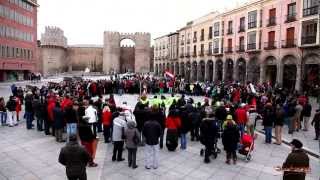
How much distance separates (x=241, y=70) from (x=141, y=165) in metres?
34.3

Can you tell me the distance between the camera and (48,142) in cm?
1246

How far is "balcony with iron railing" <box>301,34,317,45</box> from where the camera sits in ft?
97.2

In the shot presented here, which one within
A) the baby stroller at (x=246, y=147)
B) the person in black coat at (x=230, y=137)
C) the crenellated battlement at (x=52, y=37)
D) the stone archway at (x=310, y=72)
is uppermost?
the crenellated battlement at (x=52, y=37)

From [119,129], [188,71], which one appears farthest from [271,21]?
[119,129]

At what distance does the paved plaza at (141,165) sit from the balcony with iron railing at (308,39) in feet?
65.8

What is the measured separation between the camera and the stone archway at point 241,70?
136 feet

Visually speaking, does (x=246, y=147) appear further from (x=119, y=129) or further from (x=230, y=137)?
(x=119, y=129)

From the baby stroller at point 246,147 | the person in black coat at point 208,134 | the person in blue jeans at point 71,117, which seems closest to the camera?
the person in black coat at point 208,134

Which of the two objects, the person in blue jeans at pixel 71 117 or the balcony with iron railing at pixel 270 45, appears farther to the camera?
the balcony with iron railing at pixel 270 45

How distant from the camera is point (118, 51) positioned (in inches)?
3396

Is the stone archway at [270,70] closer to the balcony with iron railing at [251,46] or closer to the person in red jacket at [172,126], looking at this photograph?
the balcony with iron railing at [251,46]

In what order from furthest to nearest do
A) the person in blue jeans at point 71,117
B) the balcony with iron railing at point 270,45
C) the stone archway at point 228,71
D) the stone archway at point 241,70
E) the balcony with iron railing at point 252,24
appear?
the stone archway at point 228,71 → the stone archway at point 241,70 → the balcony with iron railing at point 252,24 → the balcony with iron railing at point 270,45 → the person in blue jeans at point 71,117

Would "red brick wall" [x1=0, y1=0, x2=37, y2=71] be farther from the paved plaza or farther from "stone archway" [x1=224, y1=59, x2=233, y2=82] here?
the paved plaza

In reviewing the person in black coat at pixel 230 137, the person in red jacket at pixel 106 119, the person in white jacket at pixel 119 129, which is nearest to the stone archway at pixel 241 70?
the person in red jacket at pixel 106 119
